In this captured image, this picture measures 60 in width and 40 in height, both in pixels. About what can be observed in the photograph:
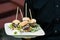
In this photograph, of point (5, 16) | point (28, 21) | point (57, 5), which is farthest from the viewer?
point (5, 16)

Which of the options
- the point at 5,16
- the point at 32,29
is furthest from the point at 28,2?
the point at 5,16

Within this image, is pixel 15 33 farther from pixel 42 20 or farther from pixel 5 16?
pixel 5 16

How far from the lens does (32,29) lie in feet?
3.07

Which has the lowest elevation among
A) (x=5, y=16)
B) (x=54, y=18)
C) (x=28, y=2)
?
(x=5, y=16)

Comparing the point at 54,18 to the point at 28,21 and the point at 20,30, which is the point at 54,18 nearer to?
the point at 28,21

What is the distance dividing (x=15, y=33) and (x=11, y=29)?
0.25 ft

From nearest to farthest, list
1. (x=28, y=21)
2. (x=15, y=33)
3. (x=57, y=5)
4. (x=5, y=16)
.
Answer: (x=15, y=33) < (x=28, y=21) < (x=57, y=5) < (x=5, y=16)

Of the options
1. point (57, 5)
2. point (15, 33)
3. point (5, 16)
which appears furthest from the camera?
point (5, 16)

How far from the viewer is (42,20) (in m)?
1.12

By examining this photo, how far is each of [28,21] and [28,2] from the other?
21cm

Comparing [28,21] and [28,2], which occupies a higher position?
[28,2]

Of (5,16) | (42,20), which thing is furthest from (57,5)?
(5,16)

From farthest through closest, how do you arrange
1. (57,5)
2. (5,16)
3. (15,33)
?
(5,16) → (57,5) → (15,33)

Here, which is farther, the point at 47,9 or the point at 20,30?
the point at 47,9
